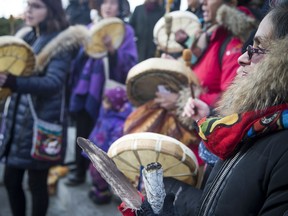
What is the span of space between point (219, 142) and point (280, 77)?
0.25m

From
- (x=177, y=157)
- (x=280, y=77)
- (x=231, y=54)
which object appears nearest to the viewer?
(x=280, y=77)

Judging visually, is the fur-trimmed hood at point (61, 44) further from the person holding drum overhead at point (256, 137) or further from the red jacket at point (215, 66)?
the person holding drum overhead at point (256, 137)

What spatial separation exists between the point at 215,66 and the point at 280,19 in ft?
3.06

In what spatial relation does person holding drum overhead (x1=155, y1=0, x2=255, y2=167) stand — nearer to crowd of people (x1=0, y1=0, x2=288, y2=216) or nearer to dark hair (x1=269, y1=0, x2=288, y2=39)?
crowd of people (x1=0, y1=0, x2=288, y2=216)

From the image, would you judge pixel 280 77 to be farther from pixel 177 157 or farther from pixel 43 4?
pixel 43 4

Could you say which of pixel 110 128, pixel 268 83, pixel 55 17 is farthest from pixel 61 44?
pixel 268 83

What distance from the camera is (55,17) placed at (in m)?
2.62

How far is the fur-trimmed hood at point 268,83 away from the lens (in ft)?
3.19

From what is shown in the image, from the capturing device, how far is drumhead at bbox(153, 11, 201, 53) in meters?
2.46

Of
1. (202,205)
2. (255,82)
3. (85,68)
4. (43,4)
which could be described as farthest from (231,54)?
(85,68)

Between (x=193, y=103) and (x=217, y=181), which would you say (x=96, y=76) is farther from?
(x=217, y=181)

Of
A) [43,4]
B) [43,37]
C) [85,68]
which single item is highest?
[43,4]

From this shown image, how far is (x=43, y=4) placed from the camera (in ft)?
8.42

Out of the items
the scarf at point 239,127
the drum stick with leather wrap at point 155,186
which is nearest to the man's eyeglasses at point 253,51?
the scarf at point 239,127
